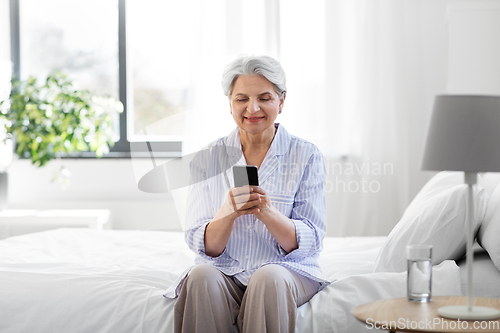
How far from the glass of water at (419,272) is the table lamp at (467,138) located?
4.1 inches

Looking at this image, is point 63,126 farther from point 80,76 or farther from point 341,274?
point 341,274

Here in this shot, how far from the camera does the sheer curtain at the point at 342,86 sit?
3207mm

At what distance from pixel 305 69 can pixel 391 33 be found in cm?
58

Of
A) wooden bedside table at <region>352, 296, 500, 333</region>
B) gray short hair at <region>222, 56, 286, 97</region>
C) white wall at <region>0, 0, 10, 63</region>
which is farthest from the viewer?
white wall at <region>0, 0, 10, 63</region>

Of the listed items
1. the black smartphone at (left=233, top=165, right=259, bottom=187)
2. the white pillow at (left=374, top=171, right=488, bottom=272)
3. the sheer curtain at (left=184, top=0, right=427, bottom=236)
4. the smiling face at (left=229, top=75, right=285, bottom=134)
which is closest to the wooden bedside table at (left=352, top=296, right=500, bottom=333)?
the white pillow at (left=374, top=171, right=488, bottom=272)

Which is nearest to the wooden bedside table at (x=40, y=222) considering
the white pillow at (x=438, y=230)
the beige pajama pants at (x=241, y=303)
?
the beige pajama pants at (x=241, y=303)

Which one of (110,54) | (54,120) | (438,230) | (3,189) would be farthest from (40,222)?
(438,230)

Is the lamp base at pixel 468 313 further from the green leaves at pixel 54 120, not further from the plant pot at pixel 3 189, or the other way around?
the plant pot at pixel 3 189

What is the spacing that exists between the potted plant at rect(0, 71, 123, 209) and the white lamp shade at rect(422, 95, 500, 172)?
278 centimetres

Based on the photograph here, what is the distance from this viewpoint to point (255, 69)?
1.61 m

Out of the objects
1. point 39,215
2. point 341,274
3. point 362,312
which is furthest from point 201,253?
point 39,215

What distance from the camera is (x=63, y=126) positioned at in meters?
3.38

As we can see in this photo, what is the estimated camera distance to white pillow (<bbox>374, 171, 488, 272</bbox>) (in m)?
1.51

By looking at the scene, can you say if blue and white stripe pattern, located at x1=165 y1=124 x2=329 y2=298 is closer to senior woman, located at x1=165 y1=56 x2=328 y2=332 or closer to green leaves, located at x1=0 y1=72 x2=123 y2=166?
senior woman, located at x1=165 y1=56 x2=328 y2=332
